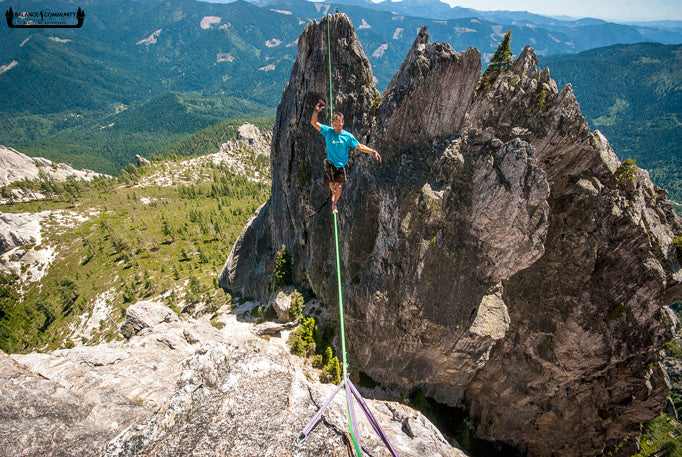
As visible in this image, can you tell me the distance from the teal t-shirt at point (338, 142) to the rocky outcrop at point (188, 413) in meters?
9.69

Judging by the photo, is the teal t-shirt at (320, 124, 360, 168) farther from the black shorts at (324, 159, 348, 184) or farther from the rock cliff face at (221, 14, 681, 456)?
the rock cliff face at (221, 14, 681, 456)

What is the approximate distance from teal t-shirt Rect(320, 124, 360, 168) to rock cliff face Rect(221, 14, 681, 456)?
35.1 ft

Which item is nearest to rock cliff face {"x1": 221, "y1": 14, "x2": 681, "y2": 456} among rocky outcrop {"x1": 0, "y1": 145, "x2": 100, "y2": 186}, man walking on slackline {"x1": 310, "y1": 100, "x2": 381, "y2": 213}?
man walking on slackline {"x1": 310, "y1": 100, "x2": 381, "y2": 213}

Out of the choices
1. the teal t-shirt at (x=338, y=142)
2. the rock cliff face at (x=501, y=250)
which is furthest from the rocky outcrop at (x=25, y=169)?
the teal t-shirt at (x=338, y=142)

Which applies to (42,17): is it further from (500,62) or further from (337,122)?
(500,62)

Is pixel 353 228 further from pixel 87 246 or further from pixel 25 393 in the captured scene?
pixel 87 246

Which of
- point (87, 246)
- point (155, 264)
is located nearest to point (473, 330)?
point (155, 264)

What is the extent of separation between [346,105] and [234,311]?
33.3 metres

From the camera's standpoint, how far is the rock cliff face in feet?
68.5

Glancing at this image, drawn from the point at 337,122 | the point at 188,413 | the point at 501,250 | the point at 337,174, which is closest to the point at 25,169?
the point at 188,413

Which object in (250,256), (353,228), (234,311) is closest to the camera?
(353,228)

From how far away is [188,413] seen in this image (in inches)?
412

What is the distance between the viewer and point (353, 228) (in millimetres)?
25484

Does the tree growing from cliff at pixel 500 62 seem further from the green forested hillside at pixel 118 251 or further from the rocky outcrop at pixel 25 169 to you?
the rocky outcrop at pixel 25 169
